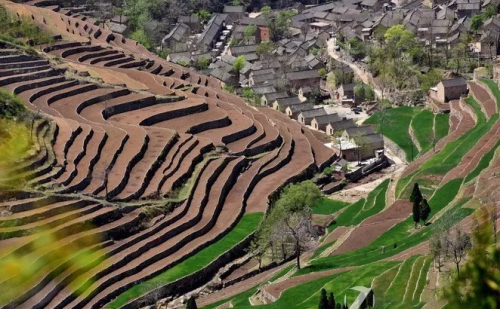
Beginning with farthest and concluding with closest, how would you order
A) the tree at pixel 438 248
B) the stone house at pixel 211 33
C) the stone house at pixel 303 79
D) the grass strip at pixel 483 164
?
the stone house at pixel 211 33, the stone house at pixel 303 79, the grass strip at pixel 483 164, the tree at pixel 438 248

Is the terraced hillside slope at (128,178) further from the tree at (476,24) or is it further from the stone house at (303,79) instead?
the tree at (476,24)

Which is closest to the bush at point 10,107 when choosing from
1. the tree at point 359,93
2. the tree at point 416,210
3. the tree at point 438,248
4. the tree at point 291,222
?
the tree at point 291,222

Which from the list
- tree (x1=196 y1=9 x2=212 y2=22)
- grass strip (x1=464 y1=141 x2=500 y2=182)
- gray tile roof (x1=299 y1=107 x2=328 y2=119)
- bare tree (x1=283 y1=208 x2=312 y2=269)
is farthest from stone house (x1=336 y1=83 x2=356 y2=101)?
bare tree (x1=283 y1=208 x2=312 y2=269)

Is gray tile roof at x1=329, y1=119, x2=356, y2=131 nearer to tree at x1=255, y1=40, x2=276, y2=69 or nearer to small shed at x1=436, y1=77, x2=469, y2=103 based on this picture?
small shed at x1=436, y1=77, x2=469, y2=103

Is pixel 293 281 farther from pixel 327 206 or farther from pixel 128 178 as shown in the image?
pixel 327 206

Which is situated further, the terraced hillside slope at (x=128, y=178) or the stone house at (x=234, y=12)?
the stone house at (x=234, y=12)

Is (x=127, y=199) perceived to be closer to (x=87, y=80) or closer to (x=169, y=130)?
(x=169, y=130)
